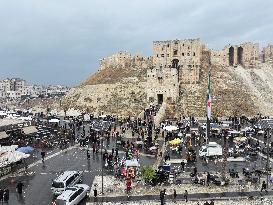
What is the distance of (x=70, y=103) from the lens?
88188 millimetres

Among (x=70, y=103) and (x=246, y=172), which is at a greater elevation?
(x=70, y=103)

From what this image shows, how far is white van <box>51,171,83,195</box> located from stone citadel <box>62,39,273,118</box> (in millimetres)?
40835

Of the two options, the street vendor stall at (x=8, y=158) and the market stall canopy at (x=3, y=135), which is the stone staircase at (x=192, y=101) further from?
the street vendor stall at (x=8, y=158)

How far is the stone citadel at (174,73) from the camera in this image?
7612 centimetres

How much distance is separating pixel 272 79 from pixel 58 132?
69.7 metres

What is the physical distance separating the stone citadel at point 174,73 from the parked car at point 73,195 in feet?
141

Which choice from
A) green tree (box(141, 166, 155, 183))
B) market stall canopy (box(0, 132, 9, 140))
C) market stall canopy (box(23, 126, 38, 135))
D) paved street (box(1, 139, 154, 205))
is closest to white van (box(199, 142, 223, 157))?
paved street (box(1, 139, 154, 205))

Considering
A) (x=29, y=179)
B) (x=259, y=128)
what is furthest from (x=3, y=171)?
(x=259, y=128)

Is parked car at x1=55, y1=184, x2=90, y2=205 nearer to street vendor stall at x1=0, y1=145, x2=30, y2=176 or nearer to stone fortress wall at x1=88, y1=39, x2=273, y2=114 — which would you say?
street vendor stall at x1=0, y1=145, x2=30, y2=176

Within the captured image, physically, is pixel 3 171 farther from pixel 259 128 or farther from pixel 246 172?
pixel 259 128

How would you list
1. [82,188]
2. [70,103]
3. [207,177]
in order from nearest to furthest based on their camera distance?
[82,188] < [207,177] < [70,103]

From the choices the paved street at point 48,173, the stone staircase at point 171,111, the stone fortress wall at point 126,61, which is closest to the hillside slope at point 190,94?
the stone staircase at point 171,111

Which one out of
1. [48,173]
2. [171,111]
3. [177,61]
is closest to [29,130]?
[48,173]

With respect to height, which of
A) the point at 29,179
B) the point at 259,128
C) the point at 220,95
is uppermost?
the point at 220,95
